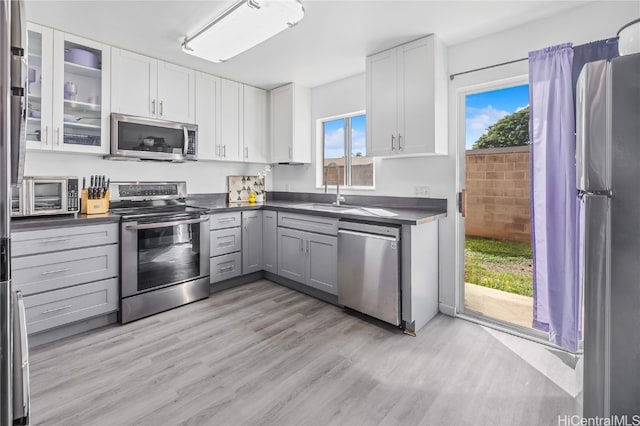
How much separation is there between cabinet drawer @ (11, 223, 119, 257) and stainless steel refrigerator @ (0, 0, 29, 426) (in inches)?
76.2

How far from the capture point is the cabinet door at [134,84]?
2.89 metres

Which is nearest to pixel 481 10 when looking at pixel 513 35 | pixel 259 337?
pixel 513 35

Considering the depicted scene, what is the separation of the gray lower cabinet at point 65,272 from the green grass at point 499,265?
311cm

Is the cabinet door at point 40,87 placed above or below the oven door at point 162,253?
above

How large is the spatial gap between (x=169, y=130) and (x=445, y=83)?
8.86ft

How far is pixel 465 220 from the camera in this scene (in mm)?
2848

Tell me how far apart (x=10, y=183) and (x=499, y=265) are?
3189 mm

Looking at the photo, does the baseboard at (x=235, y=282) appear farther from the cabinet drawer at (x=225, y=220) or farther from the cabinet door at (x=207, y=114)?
the cabinet door at (x=207, y=114)

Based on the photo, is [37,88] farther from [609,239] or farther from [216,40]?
[609,239]

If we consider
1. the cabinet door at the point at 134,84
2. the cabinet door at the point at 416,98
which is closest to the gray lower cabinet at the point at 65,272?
the cabinet door at the point at 134,84

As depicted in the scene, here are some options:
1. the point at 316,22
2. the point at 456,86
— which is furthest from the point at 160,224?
the point at 456,86

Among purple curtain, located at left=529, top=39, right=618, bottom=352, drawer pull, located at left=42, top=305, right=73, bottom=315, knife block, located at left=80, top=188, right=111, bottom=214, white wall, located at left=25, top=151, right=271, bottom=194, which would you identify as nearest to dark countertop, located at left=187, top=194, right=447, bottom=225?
white wall, located at left=25, top=151, right=271, bottom=194

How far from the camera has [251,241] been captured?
3.72m

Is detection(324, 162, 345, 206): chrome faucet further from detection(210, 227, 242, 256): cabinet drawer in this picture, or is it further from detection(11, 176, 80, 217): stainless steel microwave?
detection(11, 176, 80, 217): stainless steel microwave
